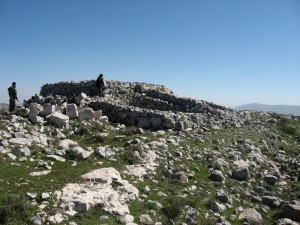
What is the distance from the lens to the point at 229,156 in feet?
57.3

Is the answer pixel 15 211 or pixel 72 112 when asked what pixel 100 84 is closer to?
pixel 72 112

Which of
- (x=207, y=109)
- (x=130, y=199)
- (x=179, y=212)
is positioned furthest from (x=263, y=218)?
(x=207, y=109)

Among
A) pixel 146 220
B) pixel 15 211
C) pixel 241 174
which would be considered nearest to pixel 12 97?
pixel 15 211

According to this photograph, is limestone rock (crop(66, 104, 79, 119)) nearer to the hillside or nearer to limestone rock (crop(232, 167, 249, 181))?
the hillside

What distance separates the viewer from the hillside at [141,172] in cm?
990

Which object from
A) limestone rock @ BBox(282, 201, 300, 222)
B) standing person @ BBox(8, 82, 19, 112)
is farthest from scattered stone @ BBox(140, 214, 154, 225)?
standing person @ BBox(8, 82, 19, 112)

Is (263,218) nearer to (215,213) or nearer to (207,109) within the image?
(215,213)

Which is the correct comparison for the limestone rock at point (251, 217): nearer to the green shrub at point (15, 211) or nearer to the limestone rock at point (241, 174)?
the limestone rock at point (241, 174)

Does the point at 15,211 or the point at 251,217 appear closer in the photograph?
the point at 15,211

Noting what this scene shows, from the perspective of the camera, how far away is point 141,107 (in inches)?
1185

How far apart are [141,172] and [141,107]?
1727 centimetres

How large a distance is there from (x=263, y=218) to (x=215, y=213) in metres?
1.98

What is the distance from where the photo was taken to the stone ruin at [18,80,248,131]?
22406 mm

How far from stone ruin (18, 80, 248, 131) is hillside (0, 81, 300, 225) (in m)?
0.15
